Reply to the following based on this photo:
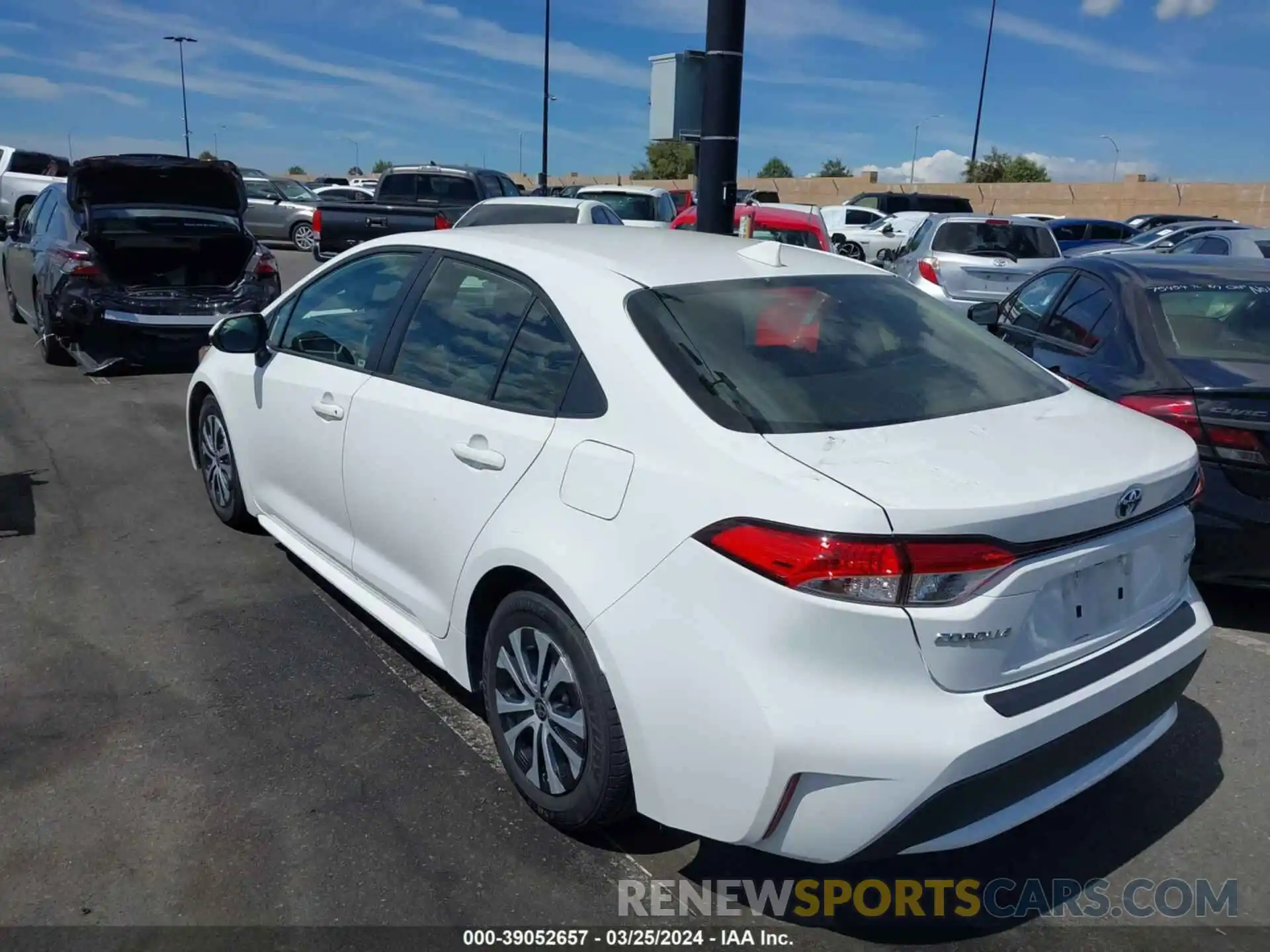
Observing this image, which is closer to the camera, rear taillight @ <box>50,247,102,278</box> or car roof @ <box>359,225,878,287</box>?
car roof @ <box>359,225,878,287</box>

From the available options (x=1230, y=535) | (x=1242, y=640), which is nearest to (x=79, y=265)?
(x=1230, y=535)

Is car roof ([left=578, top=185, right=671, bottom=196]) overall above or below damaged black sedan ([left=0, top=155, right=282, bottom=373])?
above

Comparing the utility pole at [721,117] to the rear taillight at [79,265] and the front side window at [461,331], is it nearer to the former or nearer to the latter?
the front side window at [461,331]

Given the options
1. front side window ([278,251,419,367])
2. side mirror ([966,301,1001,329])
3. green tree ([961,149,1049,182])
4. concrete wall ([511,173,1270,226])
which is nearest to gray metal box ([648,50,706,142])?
side mirror ([966,301,1001,329])

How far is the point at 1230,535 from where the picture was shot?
4.06 meters

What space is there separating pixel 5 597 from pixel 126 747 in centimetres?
164

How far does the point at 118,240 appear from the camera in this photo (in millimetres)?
8891

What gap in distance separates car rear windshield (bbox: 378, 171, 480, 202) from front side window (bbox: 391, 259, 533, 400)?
42.9ft

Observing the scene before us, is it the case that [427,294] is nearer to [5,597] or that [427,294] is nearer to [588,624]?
[588,624]

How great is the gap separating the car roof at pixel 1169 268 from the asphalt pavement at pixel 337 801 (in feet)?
5.37

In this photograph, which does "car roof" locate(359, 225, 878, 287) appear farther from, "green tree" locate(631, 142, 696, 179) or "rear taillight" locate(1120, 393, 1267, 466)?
"green tree" locate(631, 142, 696, 179)

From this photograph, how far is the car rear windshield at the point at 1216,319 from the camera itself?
15.1 feet

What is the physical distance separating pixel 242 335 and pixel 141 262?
5.59m

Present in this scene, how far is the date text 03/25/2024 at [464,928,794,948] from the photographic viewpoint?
258cm
